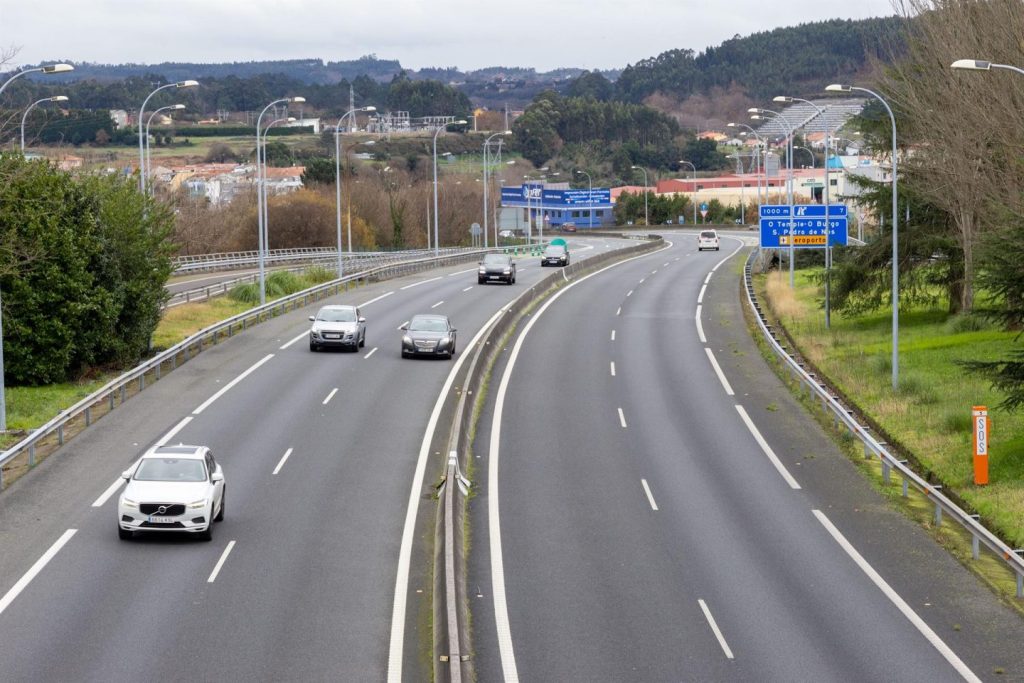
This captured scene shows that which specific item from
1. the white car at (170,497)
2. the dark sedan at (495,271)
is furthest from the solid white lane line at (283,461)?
the dark sedan at (495,271)

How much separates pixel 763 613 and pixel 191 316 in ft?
126

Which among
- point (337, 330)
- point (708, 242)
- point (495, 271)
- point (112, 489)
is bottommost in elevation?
point (112, 489)

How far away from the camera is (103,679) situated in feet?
51.1

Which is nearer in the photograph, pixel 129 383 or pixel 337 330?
pixel 129 383

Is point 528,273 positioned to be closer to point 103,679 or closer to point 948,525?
point 948,525

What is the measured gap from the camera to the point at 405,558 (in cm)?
2144

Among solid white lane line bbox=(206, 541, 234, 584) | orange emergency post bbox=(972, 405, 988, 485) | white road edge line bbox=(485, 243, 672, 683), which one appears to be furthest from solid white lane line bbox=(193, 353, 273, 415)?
orange emergency post bbox=(972, 405, 988, 485)

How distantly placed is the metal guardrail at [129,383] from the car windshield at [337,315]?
147 inches

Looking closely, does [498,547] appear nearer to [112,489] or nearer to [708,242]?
[112,489]

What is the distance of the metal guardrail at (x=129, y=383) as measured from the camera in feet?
90.4

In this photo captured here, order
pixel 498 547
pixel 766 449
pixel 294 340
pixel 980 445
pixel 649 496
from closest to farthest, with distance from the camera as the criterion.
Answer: pixel 498 547, pixel 980 445, pixel 649 496, pixel 766 449, pixel 294 340

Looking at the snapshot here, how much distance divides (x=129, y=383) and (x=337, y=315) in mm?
8994

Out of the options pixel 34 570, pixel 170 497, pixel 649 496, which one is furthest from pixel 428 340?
pixel 34 570

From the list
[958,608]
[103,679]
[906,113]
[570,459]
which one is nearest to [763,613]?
[958,608]
